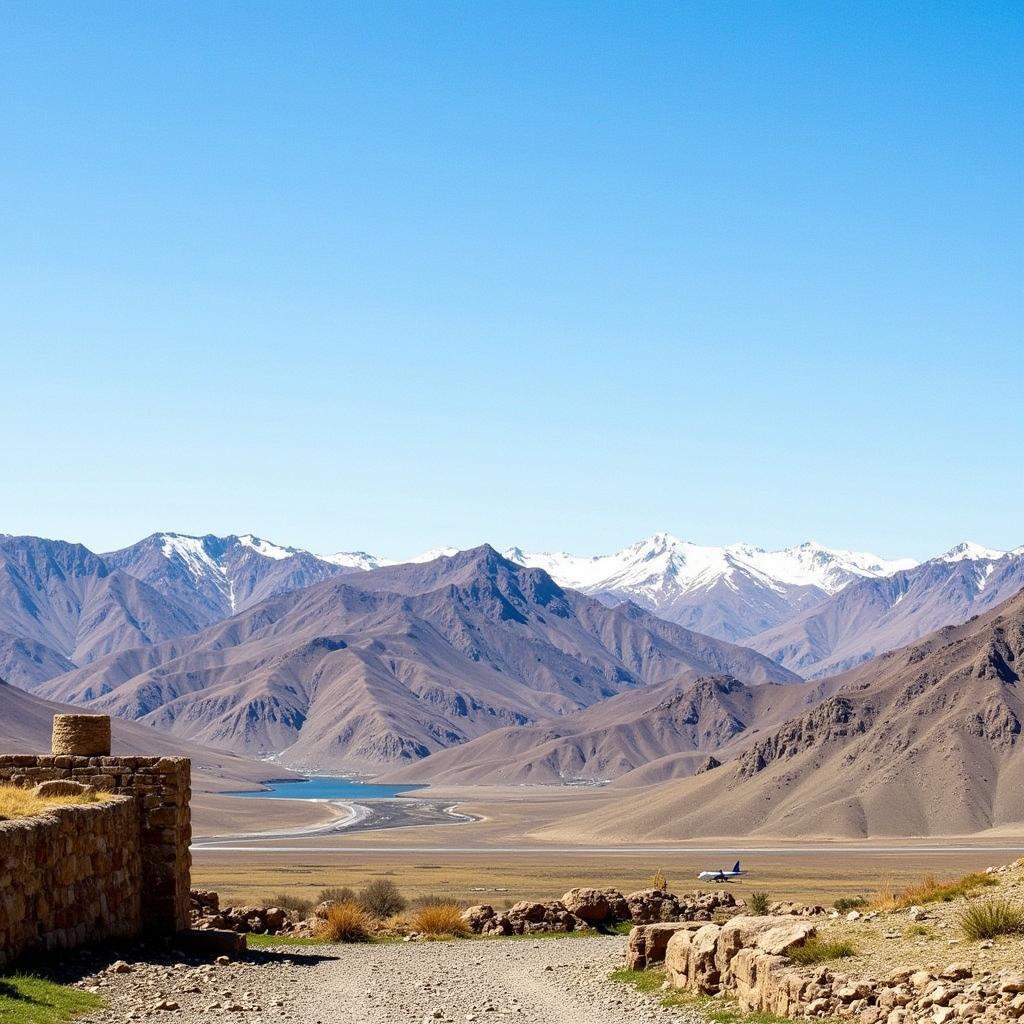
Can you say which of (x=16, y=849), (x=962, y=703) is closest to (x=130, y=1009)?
(x=16, y=849)

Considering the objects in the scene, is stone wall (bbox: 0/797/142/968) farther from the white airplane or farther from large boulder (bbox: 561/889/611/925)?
the white airplane

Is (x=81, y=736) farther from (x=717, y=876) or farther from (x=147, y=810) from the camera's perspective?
(x=717, y=876)

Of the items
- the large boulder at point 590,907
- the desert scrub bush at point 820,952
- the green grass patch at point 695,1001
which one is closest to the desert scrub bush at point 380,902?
the large boulder at point 590,907

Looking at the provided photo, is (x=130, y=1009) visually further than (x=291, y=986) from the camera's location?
No

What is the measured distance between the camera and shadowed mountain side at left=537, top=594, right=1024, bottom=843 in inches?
5177

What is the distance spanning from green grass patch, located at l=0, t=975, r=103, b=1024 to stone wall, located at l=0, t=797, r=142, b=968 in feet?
3.45

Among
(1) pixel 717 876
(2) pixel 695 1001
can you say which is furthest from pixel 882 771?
(2) pixel 695 1001

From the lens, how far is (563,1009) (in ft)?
68.5

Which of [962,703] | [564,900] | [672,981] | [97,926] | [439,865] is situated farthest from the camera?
[962,703]

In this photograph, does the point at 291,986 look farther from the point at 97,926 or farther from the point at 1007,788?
the point at 1007,788

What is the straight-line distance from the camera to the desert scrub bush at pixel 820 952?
61.3 feet

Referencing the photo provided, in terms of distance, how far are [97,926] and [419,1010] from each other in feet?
20.7

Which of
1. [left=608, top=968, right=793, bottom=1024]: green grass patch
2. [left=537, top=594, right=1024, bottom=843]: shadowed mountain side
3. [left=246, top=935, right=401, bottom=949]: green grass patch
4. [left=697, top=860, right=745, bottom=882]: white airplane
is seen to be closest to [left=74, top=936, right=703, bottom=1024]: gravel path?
[left=608, top=968, right=793, bottom=1024]: green grass patch

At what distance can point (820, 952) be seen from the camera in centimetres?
1873
